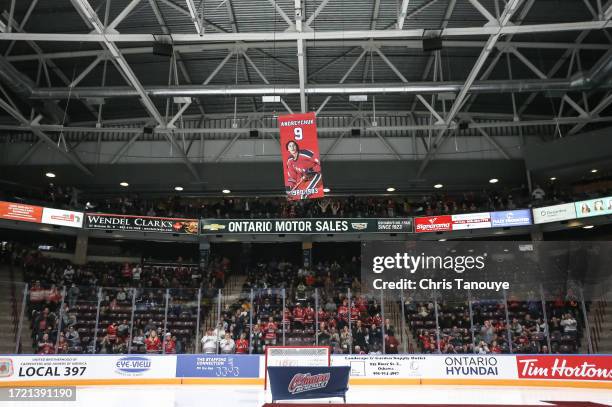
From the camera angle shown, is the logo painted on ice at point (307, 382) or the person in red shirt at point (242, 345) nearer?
the logo painted on ice at point (307, 382)

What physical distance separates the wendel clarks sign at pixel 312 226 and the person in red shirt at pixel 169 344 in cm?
864

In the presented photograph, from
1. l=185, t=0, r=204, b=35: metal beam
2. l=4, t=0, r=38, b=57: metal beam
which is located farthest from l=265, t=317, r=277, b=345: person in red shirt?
l=4, t=0, r=38, b=57: metal beam

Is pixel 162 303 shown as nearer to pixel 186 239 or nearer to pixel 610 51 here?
pixel 186 239

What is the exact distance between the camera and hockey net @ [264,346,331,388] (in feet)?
43.7

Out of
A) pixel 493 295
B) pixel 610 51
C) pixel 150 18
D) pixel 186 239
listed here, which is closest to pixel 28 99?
pixel 150 18

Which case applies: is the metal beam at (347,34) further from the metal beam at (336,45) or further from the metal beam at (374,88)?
the metal beam at (336,45)

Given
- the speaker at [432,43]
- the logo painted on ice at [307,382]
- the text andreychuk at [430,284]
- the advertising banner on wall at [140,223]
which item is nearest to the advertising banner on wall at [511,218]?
the speaker at [432,43]

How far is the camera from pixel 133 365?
14.0 m

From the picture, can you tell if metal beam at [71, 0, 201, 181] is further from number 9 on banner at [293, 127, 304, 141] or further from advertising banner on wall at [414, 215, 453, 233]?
advertising banner on wall at [414, 215, 453, 233]

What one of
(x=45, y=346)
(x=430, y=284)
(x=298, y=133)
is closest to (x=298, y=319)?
(x=298, y=133)

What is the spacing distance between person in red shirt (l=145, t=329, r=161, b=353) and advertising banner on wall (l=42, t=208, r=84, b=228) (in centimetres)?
969

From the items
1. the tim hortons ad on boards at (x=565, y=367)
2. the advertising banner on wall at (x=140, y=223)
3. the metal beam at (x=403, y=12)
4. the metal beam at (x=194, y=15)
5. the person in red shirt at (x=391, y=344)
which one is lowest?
the tim hortons ad on boards at (x=565, y=367)

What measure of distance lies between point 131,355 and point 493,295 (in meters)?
10.6

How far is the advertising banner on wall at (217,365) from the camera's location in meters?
14.1
